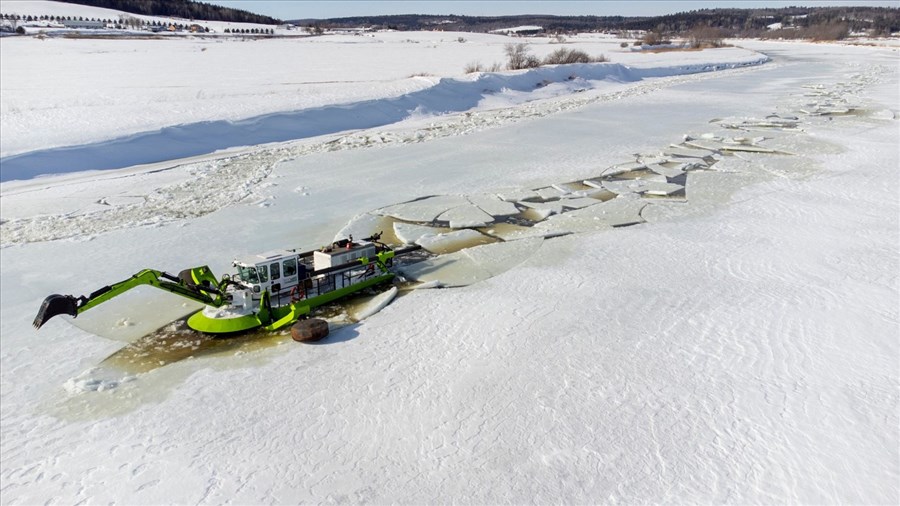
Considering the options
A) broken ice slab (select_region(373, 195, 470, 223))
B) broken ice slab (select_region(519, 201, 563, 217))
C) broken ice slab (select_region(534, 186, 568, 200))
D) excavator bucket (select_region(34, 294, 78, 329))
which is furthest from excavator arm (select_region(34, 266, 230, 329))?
broken ice slab (select_region(534, 186, 568, 200))

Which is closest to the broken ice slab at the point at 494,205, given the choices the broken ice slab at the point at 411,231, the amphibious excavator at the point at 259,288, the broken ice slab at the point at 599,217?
the broken ice slab at the point at 599,217

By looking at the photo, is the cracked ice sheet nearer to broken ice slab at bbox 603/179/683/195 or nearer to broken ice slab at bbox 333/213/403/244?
broken ice slab at bbox 333/213/403/244

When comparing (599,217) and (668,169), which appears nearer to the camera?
(599,217)

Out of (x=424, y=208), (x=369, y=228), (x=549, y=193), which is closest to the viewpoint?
(x=369, y=228)

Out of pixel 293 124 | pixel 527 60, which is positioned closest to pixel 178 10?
pixel 527 60

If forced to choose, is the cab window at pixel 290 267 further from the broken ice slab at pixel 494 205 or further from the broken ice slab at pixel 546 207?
the broken ice slab at pixel 546 207

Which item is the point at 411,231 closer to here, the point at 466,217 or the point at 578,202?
the point at 466,217
